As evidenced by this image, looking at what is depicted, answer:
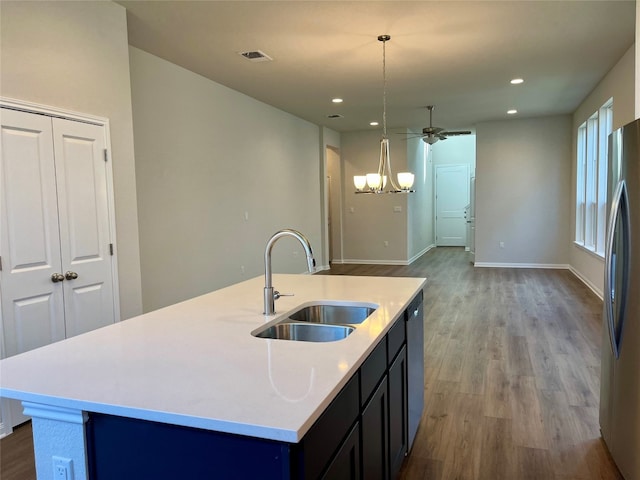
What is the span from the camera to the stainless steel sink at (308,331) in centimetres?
190

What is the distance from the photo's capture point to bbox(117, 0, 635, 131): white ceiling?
11.6 ft

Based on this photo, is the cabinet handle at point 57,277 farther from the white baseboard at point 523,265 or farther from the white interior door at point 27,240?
the white baseboard at point 523,265

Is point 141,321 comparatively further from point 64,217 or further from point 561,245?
point 561,245

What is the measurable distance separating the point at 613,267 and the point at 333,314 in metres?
1.32

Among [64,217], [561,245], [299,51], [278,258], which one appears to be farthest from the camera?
[561,245]

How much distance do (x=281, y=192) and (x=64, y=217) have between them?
443cm

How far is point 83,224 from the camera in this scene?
3104 mm

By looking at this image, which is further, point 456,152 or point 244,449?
point 456,152

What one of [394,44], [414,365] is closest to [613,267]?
[414,365]

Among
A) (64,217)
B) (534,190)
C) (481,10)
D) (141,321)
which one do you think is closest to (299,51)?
(481,10)

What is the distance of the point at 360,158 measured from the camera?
9.63 m

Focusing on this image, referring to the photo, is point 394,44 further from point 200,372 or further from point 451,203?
point 451,203

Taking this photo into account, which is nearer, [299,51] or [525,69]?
[299,51]

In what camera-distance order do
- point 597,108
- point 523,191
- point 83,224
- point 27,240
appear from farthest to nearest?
point 523,191
point 597,108
point 83,224
point 27,240
